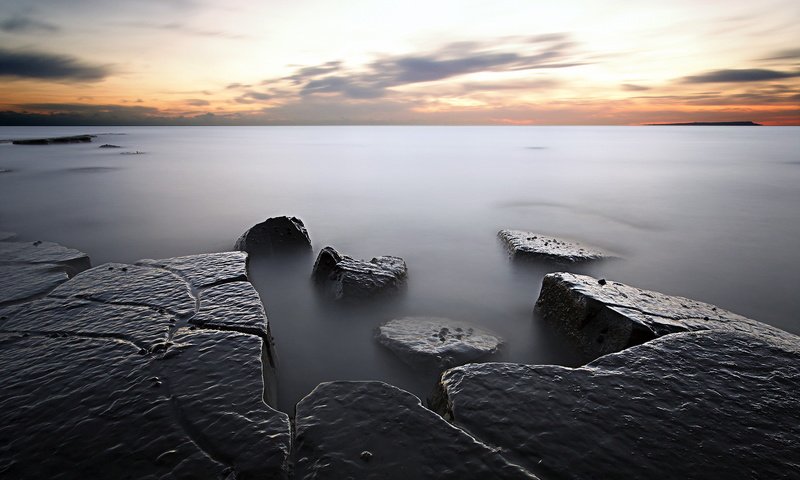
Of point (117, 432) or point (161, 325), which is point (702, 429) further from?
point (161, 325)

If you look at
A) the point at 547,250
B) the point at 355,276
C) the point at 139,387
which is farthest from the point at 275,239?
the point at 547,250

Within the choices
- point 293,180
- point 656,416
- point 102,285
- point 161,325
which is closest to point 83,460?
point 161,325

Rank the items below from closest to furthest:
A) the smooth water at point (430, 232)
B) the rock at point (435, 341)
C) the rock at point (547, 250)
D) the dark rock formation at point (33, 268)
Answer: the rock at point (435, 341) → the dark rock formation at point (33, 268) → the smooth water at point (430, 232) → the rock at point (547, 250)

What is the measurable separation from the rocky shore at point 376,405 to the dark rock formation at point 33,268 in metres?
0.24

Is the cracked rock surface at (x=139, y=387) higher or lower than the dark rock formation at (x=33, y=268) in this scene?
lower

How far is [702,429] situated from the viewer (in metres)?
2.24

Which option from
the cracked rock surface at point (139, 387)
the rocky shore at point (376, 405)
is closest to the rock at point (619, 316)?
the rocky shore at point (376, 405)

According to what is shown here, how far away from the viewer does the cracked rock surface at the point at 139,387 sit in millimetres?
2031

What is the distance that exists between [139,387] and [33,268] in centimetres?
377

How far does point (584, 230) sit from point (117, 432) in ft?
32.6

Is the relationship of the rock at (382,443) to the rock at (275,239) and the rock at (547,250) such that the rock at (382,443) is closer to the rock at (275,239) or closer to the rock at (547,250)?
the rock at (275,239)

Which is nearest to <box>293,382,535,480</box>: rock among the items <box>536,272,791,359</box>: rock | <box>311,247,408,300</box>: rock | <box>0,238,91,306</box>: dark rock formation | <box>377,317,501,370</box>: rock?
<box>377,317,501,370</box>: rock

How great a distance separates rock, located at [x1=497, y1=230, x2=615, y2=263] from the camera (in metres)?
6.71

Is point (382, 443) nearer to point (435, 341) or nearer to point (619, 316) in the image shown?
point (435, 341)
